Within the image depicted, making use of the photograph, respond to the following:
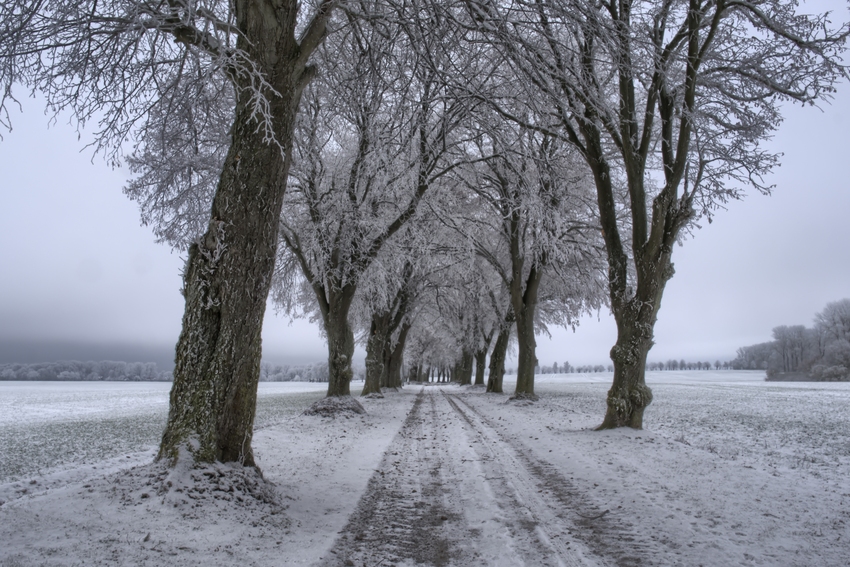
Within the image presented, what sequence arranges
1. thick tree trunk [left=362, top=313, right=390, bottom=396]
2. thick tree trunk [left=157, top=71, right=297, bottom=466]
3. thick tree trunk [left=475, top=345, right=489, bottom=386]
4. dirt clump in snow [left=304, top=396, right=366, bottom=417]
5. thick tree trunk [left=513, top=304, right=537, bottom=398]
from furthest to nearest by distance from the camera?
thick tree trunk [left=475, top=345, right=489, bottom=386]
thick tree trunk [left=362, top=313, right=390, bottom=396]
thick tree trunk [left=513, top=304, right=537, bottom=398]
dirt clump in snow [left=304, top=396, right=366, bottom=417]
thick tree trunk [left=157, top=71, right=297, bottom=466]

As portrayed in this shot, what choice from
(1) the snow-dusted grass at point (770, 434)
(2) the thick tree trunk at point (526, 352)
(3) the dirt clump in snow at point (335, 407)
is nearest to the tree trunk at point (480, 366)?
(2) the thick tree trunk at point (526, 352)

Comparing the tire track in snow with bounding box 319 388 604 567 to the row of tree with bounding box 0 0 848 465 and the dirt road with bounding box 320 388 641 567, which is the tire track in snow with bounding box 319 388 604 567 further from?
the row of tree with bounding box 0 0 848 465

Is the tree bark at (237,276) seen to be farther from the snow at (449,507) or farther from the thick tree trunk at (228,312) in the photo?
the snow at (449,507)

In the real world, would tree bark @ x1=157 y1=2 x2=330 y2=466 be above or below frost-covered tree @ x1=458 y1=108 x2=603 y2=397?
below

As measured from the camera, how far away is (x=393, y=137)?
833 cm

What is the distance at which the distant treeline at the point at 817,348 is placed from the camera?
55562 mm

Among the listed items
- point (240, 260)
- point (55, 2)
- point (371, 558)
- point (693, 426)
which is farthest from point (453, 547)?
point (693, 426)

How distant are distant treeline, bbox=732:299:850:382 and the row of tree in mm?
56350

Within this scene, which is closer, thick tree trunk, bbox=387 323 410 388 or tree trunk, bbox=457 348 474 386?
thick tree trunk, bbox=387 323 410 388

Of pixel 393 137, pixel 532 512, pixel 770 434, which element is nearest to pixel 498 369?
pixel 770 434

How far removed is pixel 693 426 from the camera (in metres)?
10.8

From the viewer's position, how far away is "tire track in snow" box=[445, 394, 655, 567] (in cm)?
346

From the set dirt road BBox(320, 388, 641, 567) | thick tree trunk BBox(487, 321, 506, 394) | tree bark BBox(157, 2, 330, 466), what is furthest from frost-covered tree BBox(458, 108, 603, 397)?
tree bark BBox(157, 2, 330, 466)

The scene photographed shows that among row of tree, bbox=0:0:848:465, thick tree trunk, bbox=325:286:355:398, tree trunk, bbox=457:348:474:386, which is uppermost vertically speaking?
row of tree, bbox=0:0:848:465
